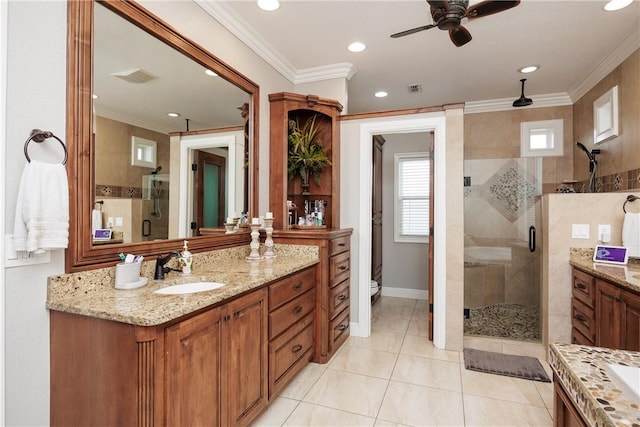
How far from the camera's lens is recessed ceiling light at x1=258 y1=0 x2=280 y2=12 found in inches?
93.0

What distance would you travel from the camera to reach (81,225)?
1.52m

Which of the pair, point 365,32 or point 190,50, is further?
point 365,32

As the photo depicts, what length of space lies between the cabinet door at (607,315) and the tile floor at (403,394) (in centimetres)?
53

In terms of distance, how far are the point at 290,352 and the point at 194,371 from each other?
3.21ft

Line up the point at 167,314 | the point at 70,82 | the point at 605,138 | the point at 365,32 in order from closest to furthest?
the point at 167,314
the point at 70,82
the point at 365,32
the point at 605,138

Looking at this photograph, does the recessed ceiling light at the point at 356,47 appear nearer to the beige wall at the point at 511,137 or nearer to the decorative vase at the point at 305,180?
the decorative vase at the point at 305,180

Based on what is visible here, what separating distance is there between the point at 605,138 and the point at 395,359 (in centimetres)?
312

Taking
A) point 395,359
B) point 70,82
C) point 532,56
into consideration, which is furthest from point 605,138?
point 70,82

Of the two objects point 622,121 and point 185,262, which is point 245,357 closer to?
point 185,262

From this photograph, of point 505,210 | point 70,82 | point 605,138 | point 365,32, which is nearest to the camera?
point 70,82

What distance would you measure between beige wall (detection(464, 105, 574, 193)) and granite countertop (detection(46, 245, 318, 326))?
357 centimetres

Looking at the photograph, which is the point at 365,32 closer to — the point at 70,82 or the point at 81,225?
the point at 70,82

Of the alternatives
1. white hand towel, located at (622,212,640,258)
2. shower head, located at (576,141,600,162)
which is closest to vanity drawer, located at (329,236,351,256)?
white hand towel, located at (622,212,640,258)

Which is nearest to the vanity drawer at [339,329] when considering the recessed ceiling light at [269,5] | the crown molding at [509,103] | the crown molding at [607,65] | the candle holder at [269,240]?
the candle holder at [269,240]
